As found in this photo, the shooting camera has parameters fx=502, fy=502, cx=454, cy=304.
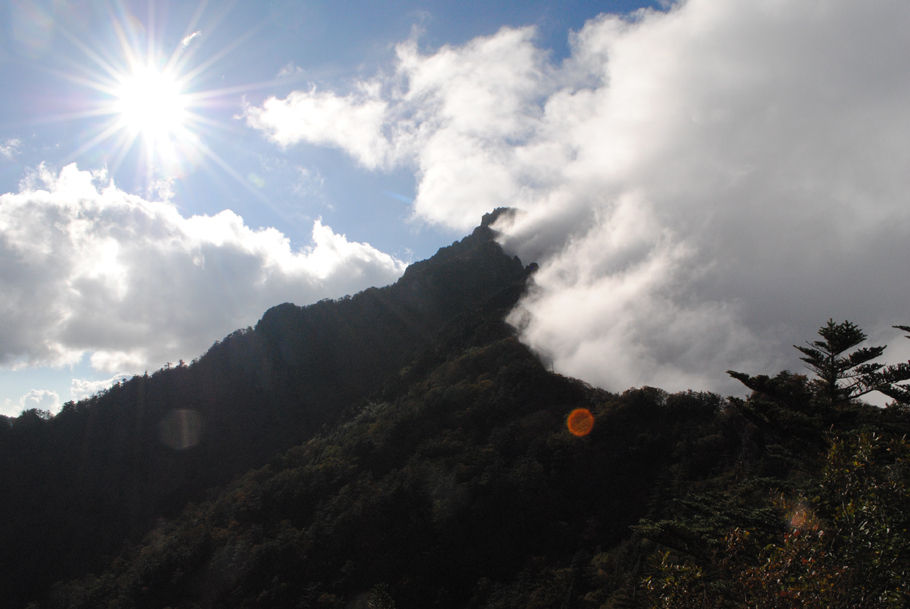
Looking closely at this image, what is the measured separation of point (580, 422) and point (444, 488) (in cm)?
1816

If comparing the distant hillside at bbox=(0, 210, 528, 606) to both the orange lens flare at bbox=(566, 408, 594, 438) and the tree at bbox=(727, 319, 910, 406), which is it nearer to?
the orange lens flare at bbox=(566, 408, 594, 438)

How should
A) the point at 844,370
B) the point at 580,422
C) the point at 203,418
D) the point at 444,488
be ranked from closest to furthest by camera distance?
the point at 844,370 → the point at 444,488 → the point at 580,422 → the point at 203,418

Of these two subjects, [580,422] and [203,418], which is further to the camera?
[203,418]

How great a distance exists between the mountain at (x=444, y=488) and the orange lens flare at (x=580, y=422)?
0.29 meters

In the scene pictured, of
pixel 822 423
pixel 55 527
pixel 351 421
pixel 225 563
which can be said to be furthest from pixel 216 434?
pixel 822 423

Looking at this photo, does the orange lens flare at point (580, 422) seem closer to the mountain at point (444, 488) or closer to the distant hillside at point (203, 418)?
the mountain at point (444, 488)

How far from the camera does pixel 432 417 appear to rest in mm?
74312

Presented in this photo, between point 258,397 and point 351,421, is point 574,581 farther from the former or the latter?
point 258,397

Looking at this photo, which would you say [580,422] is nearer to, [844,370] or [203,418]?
[844,370]

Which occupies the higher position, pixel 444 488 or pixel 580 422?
pixel 580 422

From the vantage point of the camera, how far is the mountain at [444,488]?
11852 mm

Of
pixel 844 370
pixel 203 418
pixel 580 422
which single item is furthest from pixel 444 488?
pixel 203 418

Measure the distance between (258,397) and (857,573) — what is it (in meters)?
127

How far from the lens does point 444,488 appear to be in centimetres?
5450
